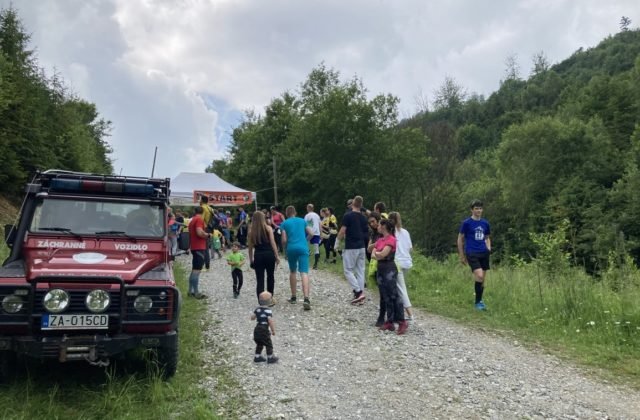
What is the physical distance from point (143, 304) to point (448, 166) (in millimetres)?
36973

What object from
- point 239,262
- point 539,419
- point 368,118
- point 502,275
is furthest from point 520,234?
point 539,419

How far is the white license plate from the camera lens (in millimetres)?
4578

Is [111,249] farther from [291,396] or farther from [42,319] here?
[291,396]

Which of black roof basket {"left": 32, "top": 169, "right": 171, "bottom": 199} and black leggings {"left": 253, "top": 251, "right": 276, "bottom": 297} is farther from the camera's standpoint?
black leggings {"left": 253, "top": 251, "right": 276, "bottom": 297}

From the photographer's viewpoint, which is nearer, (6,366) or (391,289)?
(6,366)

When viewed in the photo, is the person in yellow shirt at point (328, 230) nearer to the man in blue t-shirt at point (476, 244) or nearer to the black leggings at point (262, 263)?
the black leggings at point (262, 263)

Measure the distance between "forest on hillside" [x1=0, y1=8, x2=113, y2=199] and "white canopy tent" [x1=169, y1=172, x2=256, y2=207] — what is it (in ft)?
20.6

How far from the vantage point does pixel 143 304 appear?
485 centimetres

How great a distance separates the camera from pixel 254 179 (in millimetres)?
42312

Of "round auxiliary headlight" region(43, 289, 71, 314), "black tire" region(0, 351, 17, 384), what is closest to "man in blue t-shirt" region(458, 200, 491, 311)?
"round auxiliary headlight" region(43, 289, 71, 314)

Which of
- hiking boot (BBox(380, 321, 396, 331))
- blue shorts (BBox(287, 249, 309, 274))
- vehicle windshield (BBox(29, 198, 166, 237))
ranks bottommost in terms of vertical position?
hiking boot (BBox(380, 321, 396, 331))

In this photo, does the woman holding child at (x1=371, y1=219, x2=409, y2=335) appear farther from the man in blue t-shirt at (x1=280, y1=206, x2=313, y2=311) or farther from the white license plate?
the white license plate

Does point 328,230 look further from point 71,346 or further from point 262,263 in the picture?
point 71,346

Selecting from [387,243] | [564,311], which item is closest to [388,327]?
[387,243]
